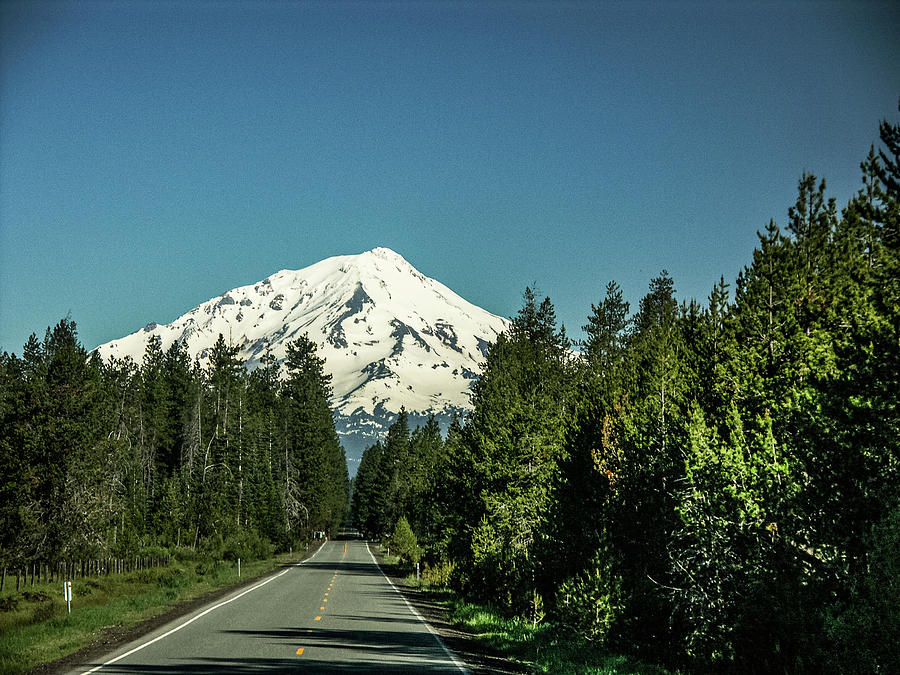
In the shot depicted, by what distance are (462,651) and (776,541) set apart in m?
7.58

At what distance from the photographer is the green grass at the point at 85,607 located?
56.0 ft

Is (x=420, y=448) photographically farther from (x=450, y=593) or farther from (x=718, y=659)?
(x=718, y=659)

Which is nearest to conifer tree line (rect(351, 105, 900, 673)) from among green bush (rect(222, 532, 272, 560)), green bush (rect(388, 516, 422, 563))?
green bush (rect(388, 516, 422, 563))

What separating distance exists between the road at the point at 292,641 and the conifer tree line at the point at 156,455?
19832 mm

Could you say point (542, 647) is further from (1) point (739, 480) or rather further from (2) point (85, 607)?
(2) point (85, 607)

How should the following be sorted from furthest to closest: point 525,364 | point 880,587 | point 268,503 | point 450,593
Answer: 1. point 268,503
2. point 525,364
3. point 450,593
4. point 880,587

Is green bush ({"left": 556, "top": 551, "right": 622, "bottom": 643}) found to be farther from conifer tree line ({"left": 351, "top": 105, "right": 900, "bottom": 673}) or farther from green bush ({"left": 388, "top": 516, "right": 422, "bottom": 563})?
green bush ({"left": 388, "top": 516, "right": 422, "bottom": 563})

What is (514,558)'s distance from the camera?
1019 inches

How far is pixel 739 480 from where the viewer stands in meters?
14.0

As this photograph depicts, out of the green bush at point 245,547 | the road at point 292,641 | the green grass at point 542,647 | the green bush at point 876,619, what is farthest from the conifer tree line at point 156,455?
the green bush at point 876,619

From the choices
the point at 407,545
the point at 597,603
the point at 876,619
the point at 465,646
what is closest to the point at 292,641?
the point at 465,646

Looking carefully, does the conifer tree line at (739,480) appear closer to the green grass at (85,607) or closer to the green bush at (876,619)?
the green bush at (876,619)

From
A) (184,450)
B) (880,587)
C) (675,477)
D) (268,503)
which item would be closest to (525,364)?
(675,477)

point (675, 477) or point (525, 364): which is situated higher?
point (525, 364)
